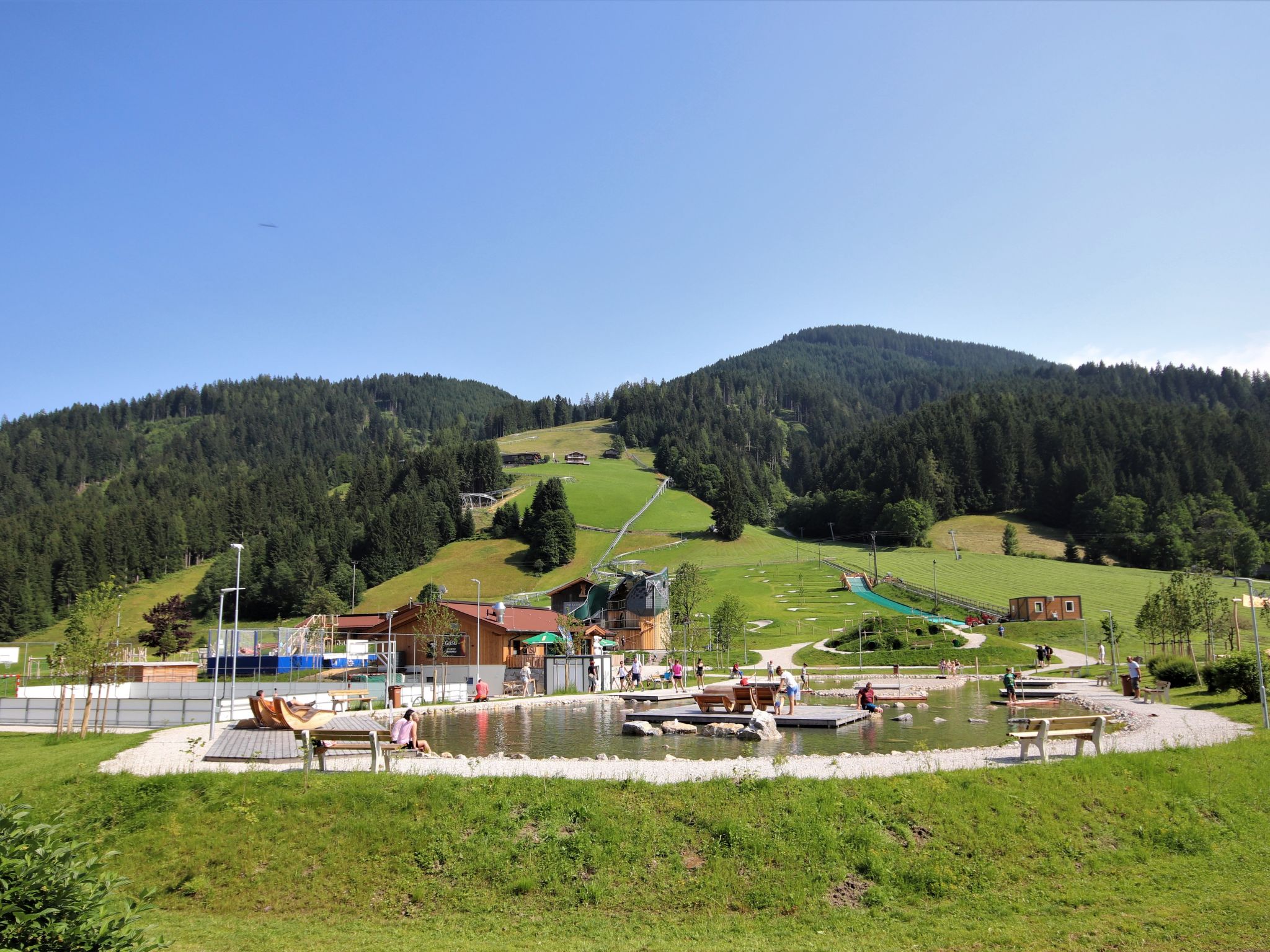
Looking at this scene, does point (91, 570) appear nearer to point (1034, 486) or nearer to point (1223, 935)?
point (1223, 935)

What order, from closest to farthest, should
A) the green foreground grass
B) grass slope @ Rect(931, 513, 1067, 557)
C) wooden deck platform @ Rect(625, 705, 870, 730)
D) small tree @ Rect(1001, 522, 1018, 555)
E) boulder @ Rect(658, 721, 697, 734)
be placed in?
the green foreground grass
boulder @ Rect(658, 721, 697, 734)
wooden deck platform @ Rect(625, 705, 870, 730)
small tree @ Rect(1001, 522, 1018, 555)
grass slope @ Rect(931, 513, 1067, 557)

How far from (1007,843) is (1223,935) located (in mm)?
2360

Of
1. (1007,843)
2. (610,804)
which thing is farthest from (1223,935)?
(610,804)

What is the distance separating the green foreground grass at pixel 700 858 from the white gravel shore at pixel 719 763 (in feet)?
3.08

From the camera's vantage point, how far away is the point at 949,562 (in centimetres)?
9394

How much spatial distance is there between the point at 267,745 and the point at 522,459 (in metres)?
159

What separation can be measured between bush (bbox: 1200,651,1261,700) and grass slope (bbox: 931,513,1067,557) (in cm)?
8529

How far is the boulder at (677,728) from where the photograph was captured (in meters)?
21.4

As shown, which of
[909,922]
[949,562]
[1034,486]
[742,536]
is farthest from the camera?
[1034,486]

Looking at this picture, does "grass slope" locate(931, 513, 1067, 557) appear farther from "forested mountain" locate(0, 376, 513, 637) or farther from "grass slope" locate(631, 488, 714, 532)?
"forested mountain" locate(0, 376, 513, 637)

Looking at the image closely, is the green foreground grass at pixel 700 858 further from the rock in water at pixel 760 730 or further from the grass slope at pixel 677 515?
the grass slope at pixel 677 515

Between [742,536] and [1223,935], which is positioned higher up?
[742,536]

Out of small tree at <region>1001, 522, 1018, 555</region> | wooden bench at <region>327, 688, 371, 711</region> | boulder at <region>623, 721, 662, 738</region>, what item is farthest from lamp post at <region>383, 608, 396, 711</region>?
A: small tree at <region>1001, 522, 1018, 555</region>

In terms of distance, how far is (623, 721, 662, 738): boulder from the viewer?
2084 centimetres
